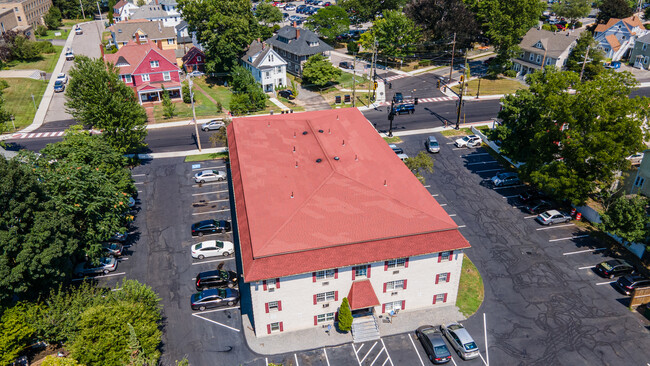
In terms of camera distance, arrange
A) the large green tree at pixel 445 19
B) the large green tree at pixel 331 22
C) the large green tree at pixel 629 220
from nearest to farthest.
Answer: the large green tree at pixel 629 220
the large green tree at pixel 445 19
the large green tree at pixel 331 22

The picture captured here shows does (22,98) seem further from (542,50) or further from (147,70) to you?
(542,50)

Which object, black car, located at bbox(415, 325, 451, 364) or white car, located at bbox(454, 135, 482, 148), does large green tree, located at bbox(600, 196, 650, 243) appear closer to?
black car, located at bbox(415, 325, 451, 364)

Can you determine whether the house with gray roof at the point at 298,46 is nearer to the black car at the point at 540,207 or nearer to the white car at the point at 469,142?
the white car at the point at 469,142

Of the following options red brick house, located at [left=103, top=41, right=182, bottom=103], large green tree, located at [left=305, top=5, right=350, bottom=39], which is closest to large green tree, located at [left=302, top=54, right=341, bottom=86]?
red brick house, located at [left=103, top=41, right=182, bottom=103]

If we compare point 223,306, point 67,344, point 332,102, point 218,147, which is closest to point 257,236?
point 223,306

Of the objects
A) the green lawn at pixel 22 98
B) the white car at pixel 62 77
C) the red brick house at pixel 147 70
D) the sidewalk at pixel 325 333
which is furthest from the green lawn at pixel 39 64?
the sidewalk at pixel 325 333

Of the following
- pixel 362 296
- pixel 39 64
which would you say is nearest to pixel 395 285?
pixel 362 296
